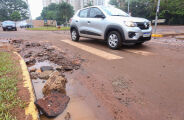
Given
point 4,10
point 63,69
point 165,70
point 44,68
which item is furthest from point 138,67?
point 4,10

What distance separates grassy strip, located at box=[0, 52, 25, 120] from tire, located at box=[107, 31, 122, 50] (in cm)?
356

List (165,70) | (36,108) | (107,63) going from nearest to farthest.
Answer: (36,108)
(165,70)
(107,63)

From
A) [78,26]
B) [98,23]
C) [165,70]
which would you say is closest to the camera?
[165,70]

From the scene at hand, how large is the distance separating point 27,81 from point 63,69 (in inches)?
42.4

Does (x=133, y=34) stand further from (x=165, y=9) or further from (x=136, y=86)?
(x=165, y=9)

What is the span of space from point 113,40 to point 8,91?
13.7 feet

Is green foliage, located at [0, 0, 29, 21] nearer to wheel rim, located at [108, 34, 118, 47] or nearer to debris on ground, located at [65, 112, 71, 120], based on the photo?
wheel rim, located at [108, 34, 118, 47]

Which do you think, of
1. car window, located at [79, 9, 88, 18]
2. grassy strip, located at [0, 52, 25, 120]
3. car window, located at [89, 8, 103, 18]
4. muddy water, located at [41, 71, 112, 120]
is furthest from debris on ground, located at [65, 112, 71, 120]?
car window, located at [79, 9, 88, 18]

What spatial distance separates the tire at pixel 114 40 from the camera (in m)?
5.26

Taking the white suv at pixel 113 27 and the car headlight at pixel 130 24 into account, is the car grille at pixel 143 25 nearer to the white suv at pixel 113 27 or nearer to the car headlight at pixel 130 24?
the white suv at pixel 113 27

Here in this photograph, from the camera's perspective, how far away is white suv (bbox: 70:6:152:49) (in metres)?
5.05

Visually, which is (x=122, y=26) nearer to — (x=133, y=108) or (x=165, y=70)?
(x=165, y=70)

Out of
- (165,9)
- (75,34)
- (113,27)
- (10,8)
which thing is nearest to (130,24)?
(113,27)

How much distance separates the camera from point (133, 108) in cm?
202
